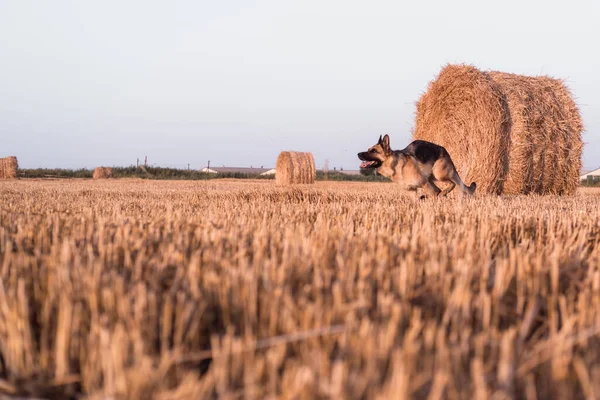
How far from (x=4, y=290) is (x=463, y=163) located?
10.1 metres

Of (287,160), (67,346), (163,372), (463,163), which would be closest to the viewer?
(163,372)

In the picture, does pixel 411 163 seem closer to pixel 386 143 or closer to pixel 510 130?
pixel 386 143

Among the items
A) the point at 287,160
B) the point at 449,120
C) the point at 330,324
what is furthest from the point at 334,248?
the point at 287,160

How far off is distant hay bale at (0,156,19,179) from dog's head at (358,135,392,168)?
881 inches

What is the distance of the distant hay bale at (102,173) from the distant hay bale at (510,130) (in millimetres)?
23483

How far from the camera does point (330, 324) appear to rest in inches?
57.8

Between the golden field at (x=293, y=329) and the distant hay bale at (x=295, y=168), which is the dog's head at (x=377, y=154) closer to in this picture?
the golden field at (x=293, y=329)

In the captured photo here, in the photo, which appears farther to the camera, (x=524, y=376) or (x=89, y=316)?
(x=89, y=316)

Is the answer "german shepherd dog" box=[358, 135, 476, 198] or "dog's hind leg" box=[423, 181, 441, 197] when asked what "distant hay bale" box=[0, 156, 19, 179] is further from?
"dog's hind leg" box=[423, 181, 441, 197]

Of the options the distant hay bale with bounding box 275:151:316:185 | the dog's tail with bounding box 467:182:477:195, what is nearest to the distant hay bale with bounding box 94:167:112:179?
the distant hay bale with bounding box 275:151:316:185

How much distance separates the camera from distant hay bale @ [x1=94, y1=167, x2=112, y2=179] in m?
30.7

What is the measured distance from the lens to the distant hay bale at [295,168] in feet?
68.5

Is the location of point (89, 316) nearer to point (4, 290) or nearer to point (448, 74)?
point (4, 290)

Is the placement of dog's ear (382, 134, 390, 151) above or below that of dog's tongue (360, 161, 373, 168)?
above
